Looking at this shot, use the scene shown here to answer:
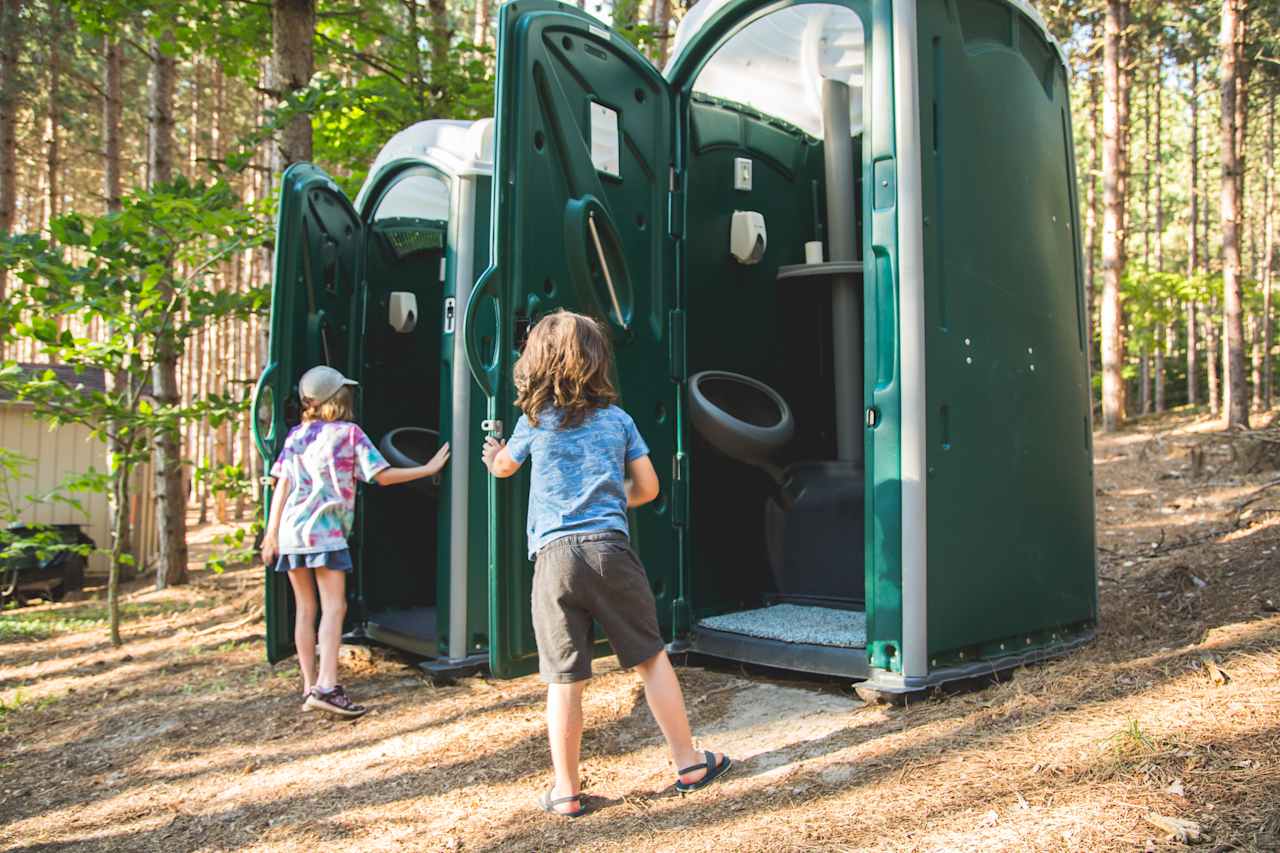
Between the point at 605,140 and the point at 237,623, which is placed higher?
the point at 605,140

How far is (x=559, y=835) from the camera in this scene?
304cm

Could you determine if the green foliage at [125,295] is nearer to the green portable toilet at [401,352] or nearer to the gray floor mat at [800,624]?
the green portable toilet at [401,352]

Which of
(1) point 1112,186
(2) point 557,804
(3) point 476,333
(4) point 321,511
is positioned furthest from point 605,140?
(1) point 1112,186

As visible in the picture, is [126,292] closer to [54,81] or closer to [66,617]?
[66,617]

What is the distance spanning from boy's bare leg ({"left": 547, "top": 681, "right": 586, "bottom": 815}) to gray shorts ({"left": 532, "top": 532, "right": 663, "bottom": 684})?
0.05 metres

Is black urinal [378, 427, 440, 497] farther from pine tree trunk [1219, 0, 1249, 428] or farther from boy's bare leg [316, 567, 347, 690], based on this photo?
pine tree trunk [1219, 0, 1249, 428]

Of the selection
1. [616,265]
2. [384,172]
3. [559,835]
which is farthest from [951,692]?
[384,172]

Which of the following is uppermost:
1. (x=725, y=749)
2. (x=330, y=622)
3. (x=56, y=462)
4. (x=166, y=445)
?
(x=166, y=445)

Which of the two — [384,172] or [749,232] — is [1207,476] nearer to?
[749,232]

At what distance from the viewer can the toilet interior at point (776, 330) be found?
4.91 metres

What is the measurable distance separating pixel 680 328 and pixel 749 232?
0.73 metres

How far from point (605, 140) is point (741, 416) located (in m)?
1.57

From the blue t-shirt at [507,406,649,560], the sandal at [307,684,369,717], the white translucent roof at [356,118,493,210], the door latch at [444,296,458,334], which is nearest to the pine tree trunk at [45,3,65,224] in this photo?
the white translucent roof at [356,118,493,210]

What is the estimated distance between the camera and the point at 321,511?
4.67 meters
